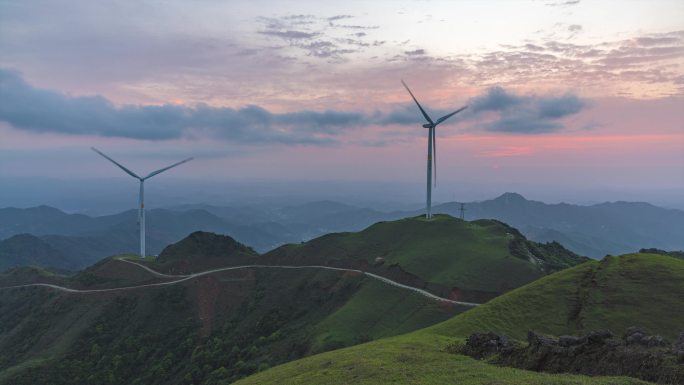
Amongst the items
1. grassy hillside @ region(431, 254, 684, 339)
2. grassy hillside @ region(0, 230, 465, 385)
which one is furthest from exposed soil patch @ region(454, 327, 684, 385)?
grassy hillside @ region(0, 230, 465, 385)

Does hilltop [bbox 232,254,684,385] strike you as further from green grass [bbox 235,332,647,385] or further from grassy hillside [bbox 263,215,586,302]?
grassy hillside [bbox 263,215,586,302]

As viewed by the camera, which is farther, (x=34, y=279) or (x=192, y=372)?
(x=34, y=279)

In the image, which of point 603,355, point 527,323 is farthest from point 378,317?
point 603,355

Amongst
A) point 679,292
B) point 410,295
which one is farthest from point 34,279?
point 679,292

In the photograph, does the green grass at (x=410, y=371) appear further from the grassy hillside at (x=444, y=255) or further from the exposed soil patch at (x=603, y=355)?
the grassy hillside at (x=444, y=255)

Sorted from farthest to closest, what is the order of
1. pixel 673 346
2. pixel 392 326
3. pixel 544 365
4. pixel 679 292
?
pixel 392 326 < pixel 679 292 < pixel 544 365 < pixel 673 346

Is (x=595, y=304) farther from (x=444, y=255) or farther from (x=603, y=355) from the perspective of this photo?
(x=444, y=255)

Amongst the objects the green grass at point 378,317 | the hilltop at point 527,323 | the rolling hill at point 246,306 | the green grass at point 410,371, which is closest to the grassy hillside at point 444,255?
the rolling hill at point 246,306

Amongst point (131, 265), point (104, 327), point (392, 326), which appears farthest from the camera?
point (131, 265)

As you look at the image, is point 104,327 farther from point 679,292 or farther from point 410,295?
point 679,292
